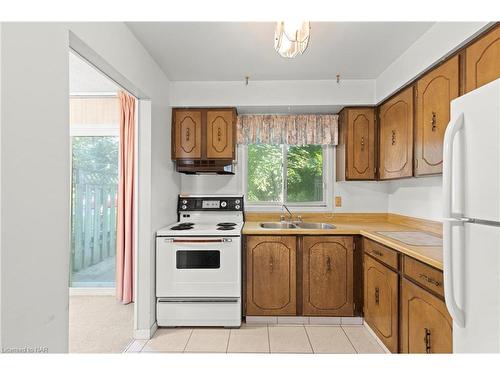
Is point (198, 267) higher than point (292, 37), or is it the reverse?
point (292, 37)

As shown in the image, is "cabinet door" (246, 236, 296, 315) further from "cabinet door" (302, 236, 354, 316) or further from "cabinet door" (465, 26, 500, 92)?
"cabinet door" (465, 26, 500, 92)

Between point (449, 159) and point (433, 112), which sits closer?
point (449, 159)

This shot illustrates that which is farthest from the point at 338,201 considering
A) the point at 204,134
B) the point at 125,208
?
the point at 125,208

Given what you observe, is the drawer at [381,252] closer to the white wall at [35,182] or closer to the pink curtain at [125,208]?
the white wall at [35,182]

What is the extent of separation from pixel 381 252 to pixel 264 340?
1.21 meters

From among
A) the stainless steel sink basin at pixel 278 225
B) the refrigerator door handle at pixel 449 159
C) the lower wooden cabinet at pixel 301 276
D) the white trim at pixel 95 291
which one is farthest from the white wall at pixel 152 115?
the refrigerator door handle at pixel 449 159

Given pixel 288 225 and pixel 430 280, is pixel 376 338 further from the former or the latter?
pixel 288 225

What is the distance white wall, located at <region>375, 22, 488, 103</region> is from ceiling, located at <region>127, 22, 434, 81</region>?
58 mm

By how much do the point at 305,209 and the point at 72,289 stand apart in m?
2.96

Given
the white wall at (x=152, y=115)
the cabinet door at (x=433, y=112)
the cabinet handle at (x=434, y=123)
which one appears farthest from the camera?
the cabinet handle at (x=434, y=123)

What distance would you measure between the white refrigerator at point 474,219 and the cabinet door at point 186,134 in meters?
2.33

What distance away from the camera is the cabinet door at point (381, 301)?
198cm

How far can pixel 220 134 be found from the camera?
2.96 m

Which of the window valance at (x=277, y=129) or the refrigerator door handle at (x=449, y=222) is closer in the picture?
the refrigerator door handle at (x=449, y=222)
